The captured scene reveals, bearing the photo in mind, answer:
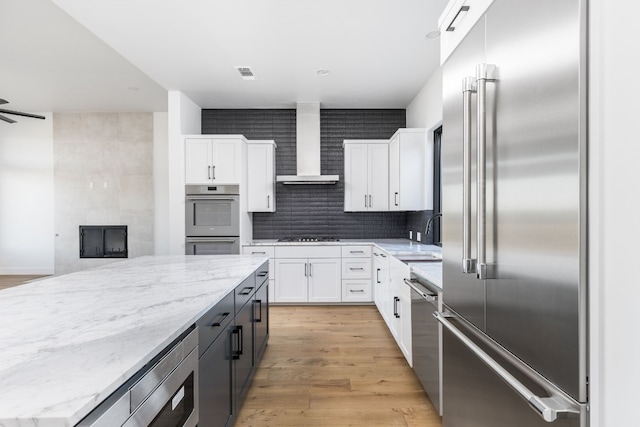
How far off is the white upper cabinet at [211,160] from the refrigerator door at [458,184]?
3.34 meters

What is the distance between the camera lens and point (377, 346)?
324 centimetres

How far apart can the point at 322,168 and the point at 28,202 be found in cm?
580

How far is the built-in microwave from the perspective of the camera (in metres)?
4.43

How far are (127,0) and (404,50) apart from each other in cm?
238

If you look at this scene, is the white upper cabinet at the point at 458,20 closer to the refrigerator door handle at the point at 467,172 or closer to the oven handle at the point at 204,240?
the refrigerator door handle at the point at 467,172

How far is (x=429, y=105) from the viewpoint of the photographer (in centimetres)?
411

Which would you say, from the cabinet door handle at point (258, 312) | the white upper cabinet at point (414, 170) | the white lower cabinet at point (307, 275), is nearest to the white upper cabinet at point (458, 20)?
the cabinet door handle at point (258, 312)

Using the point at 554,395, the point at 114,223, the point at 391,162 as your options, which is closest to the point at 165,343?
the point at 554,395

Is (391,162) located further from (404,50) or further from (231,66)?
(231,66)

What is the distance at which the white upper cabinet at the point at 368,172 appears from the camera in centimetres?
478

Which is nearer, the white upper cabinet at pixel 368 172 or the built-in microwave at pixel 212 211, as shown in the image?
the built-in microwave at pixel 212 211

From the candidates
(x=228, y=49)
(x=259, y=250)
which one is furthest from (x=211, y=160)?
(x=228, y=49)

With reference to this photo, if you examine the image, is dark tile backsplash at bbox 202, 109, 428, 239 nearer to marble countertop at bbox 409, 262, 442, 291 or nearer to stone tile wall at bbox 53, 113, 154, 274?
stone tile wall at bbox 53, 113, 154, 274

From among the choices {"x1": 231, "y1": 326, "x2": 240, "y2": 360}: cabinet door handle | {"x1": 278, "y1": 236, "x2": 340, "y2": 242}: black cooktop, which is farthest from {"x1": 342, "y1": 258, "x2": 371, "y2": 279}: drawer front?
{"x1": 231, "y1": 326, "x2": 240, "y2": 360}: cabinet door handle
